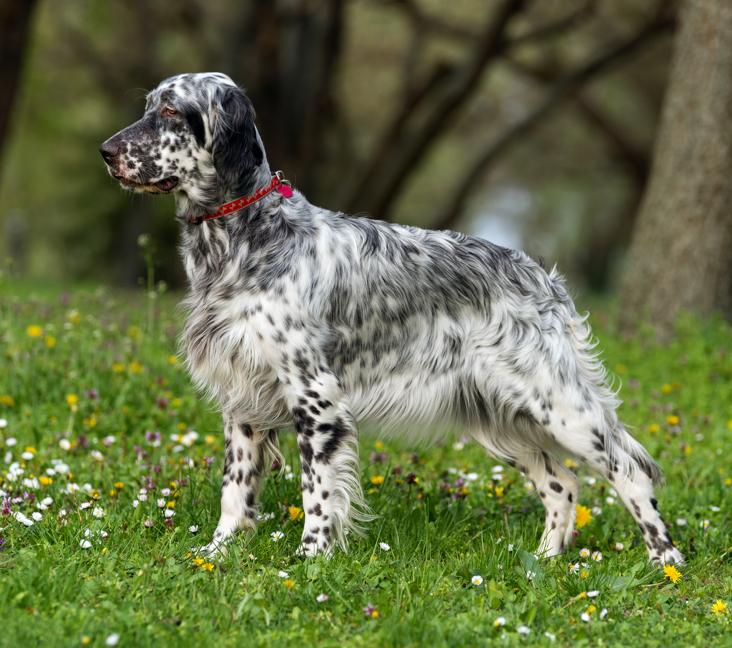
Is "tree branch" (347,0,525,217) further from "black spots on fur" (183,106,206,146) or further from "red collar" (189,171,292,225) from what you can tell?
"black spots on fur" (183,106,206,146)

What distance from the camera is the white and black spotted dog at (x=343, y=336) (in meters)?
4.34

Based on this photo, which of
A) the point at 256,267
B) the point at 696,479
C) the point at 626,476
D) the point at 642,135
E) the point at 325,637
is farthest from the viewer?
the point at 642,135

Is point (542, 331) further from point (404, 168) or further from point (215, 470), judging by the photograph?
point (404, 168)

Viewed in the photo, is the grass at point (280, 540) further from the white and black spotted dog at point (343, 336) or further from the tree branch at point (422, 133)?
the tree branch at point (422, 133)

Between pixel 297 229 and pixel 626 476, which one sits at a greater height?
pixel 297 229

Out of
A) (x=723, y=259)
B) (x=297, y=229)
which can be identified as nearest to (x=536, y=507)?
(x=297, y=229)

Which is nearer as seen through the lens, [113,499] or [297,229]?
[297,229]

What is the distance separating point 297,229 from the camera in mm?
4504

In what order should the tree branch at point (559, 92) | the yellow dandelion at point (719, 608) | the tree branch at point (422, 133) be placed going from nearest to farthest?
the yellow dandelion at point (719, 608), the tree branch at point (422, 133), the tree branch at point (559, 92)

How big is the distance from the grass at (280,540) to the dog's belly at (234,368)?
1.75 ft

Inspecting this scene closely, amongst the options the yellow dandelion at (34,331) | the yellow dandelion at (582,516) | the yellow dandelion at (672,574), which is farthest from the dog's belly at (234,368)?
the yellow dandelion at (34,331)

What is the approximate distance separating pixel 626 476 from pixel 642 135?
16750mm

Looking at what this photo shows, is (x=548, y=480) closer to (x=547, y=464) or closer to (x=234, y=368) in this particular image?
(x=547, y=464)

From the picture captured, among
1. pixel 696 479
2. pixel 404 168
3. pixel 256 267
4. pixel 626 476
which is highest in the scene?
pixel 256 267
